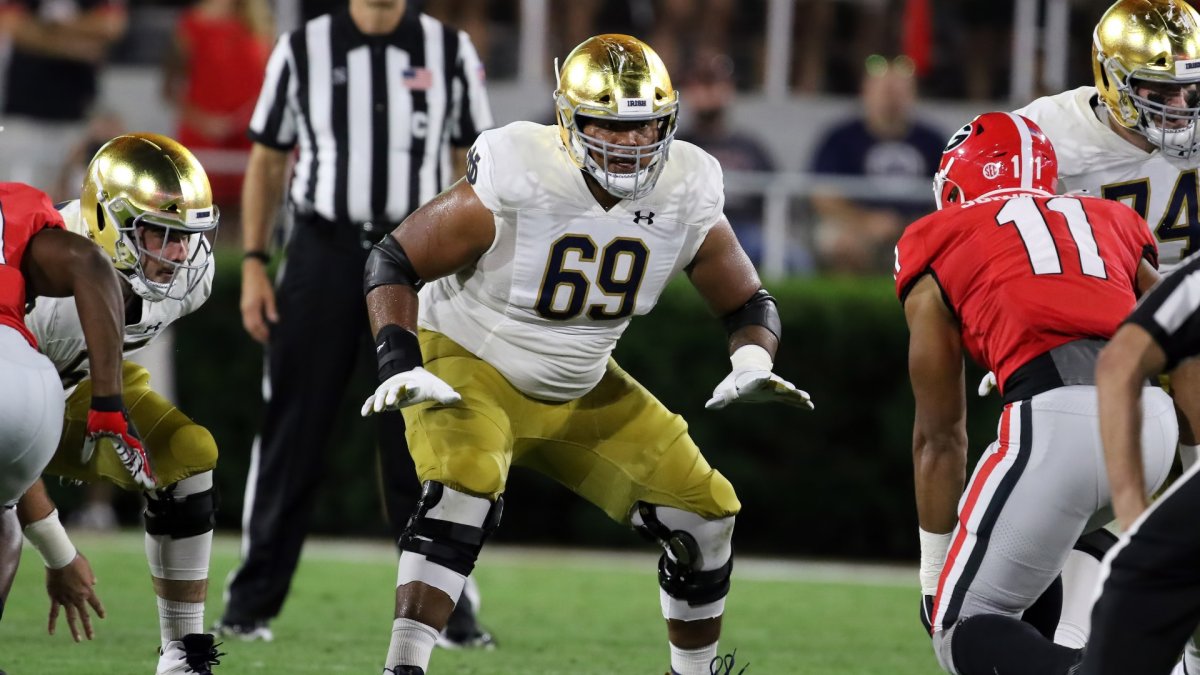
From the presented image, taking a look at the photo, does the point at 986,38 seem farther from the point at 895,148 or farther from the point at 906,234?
the point at 906,234

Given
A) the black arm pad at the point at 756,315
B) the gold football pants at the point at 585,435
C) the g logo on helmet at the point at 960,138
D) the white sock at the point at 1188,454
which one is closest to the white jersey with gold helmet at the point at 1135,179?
the g logo on helmet at the point at 960,138

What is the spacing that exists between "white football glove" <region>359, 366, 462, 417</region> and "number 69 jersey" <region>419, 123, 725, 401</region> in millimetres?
434

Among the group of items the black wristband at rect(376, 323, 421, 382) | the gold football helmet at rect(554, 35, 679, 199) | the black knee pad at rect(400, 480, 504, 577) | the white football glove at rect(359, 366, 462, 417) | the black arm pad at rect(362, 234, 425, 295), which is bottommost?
the black knee pad at rect(400, 480, 504, 577)

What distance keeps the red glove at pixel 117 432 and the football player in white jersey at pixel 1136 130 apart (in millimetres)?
2259

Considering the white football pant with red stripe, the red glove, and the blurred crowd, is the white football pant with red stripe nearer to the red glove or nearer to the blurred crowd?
the red glove

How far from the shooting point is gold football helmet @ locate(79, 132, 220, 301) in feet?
13.0

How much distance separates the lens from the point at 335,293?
531 centimetres

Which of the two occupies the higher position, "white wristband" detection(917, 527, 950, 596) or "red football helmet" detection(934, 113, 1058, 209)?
"red football helmet" detection(934, 113, 1058, 209)

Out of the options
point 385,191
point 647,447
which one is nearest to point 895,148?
point 385,191

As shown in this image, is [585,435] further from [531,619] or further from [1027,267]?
[531,619]

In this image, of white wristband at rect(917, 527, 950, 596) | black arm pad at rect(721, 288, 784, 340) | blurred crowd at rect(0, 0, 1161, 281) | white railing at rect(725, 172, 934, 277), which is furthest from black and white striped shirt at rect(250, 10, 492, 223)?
white railing at rect(725, 172, 934, 277)

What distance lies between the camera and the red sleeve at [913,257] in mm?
3685

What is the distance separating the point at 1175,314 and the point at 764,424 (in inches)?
198

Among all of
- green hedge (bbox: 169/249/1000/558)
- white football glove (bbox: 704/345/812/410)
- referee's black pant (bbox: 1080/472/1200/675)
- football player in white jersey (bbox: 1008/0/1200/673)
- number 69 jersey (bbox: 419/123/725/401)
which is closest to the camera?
A: referee's black pant (bbox: 1080/472/1200/675)
